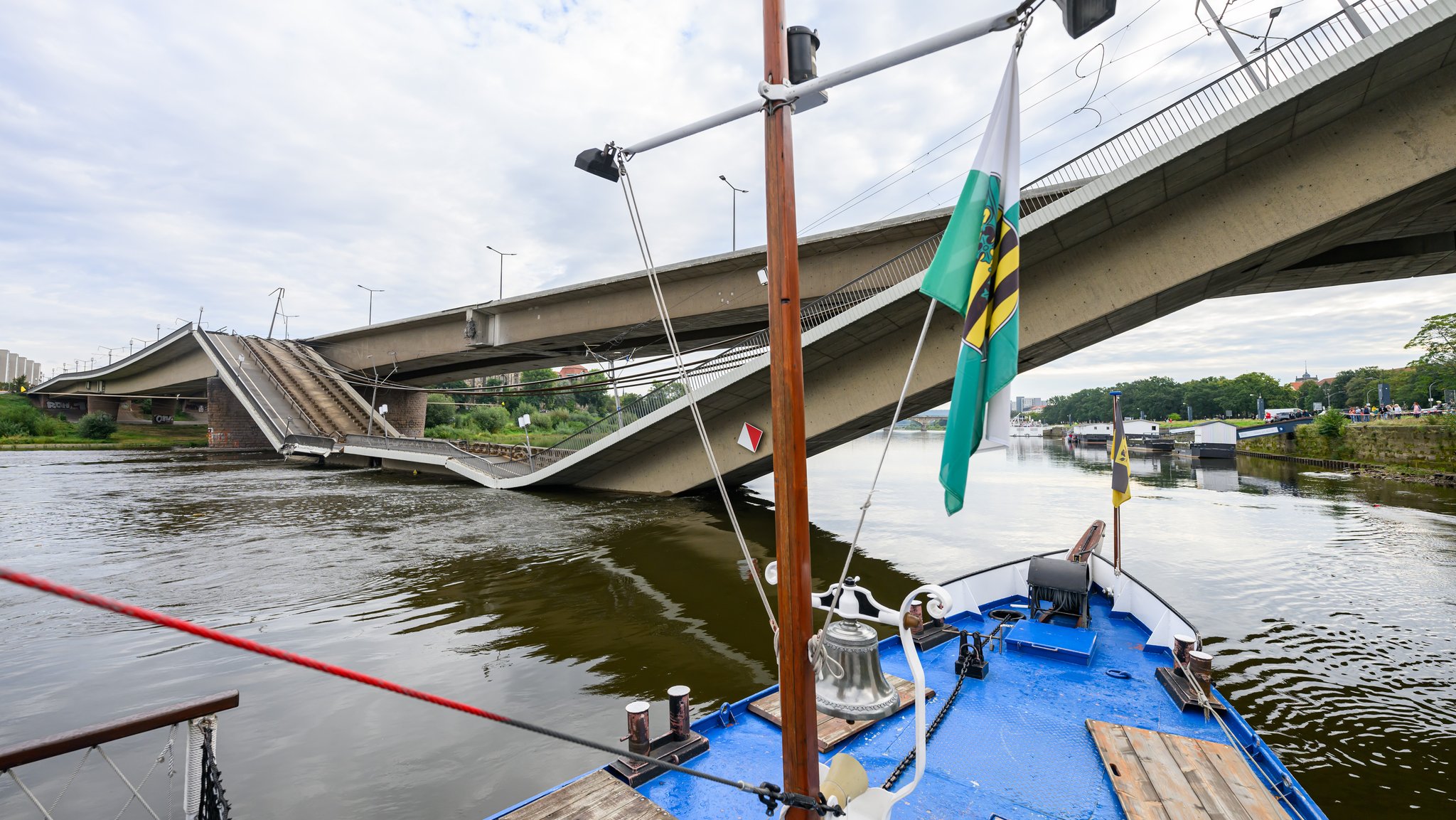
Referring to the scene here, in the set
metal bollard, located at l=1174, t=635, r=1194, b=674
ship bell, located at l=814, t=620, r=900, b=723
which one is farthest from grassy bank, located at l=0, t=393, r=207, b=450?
metal bollard, located at l=1174, t=635, r=1194, b=674

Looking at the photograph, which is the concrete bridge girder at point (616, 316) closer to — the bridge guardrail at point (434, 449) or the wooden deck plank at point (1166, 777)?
the bridge guardrail at point (434, 449)

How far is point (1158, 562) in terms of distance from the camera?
14.7 meters

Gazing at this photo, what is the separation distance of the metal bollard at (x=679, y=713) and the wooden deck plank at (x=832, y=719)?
31.9 inches

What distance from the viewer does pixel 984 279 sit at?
3479 millimetres

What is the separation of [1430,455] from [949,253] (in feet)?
155

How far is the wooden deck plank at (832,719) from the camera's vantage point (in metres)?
5.21

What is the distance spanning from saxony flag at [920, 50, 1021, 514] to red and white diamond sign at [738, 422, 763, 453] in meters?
15.7

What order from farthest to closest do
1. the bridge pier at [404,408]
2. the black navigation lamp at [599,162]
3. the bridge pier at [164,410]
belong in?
the bridge pier at [164,410]
the bridge pier at [404,408]
the black navigation lamp at [599,162]

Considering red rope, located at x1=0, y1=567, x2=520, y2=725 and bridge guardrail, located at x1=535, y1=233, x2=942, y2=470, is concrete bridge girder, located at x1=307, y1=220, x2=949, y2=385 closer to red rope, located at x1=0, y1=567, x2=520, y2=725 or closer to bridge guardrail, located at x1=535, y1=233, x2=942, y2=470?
bridge guardrail, located at x1=535, y1=233, x2=942, y2=470

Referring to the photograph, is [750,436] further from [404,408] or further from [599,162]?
[404,408]

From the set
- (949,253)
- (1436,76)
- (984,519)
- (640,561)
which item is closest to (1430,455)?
(984,519)

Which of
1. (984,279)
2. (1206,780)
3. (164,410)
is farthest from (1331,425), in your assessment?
(164,410)

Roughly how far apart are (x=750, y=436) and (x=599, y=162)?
49.8ft

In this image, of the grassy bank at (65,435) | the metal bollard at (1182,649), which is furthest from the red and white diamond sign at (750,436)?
the grassy bank at (65,435)
